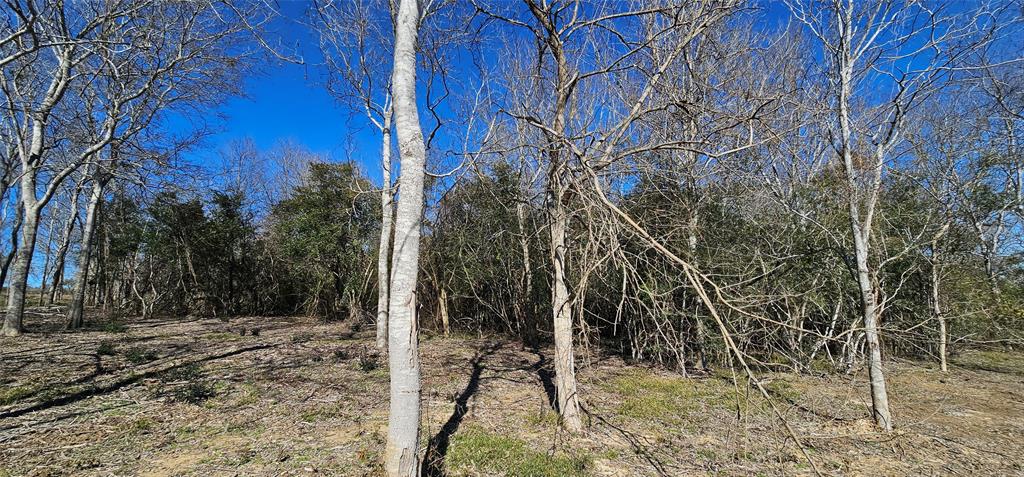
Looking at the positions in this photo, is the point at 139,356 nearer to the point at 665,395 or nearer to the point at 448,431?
the point at 448,431

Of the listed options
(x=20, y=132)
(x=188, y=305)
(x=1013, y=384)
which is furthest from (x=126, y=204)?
(x=1013, y=384)

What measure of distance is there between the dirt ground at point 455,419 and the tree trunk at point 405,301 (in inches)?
32.3

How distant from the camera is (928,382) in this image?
267 inches

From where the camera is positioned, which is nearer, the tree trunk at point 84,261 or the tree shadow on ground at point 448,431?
the tree shadow on ground at point 448,431

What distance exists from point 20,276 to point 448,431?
31.4ft

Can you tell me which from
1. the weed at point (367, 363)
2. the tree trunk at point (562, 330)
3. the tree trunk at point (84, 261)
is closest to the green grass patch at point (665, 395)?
the tree trunk at point (562, 330)

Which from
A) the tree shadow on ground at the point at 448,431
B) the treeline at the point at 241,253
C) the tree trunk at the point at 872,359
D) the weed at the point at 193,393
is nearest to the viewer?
the tree shadow on ground at the point at 448,431

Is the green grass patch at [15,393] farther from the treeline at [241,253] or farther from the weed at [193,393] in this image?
the treeline at [241,253]

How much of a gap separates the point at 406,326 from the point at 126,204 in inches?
637

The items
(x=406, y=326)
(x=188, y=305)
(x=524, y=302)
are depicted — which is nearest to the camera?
(x=406, y=326)

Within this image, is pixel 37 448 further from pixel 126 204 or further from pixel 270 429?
pixel 126 204

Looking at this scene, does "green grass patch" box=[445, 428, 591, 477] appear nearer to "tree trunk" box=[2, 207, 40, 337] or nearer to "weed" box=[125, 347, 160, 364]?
"weed" box=[125, 347, 160, 364]

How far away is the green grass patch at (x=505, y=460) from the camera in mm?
3283

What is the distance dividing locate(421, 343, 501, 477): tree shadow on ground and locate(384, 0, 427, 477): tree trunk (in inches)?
31.0
